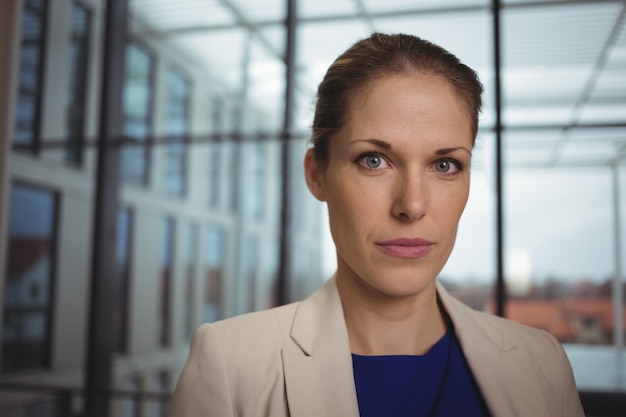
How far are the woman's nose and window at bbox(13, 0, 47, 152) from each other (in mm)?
5804

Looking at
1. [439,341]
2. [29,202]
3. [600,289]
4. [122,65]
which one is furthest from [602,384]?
[29,202]

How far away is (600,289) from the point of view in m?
5.79

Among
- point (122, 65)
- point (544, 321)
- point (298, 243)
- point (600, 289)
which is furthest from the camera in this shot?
point (298, 243)

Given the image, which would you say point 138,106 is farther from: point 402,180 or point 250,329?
point 402,180

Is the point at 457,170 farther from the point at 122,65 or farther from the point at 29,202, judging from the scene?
the point at 29,202

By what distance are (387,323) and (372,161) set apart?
0.31 metres

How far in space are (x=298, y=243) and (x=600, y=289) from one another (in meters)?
8.57

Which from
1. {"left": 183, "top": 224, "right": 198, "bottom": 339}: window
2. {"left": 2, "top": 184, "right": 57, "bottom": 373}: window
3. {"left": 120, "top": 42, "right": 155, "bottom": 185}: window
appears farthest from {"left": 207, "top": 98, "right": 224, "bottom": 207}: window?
{"left": 2, "top": 184, "right": 57, "bottom": 373}: window

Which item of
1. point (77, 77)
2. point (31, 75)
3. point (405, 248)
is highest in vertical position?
point (77, 77)

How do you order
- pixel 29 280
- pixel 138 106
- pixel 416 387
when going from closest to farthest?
pixel 416 387 → pixel 29 280 → pixel 138 106

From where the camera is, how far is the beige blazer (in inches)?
39.2

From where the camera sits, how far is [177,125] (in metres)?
11.5

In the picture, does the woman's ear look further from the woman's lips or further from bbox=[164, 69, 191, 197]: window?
bbox=[164, 69, 191, 197]: window

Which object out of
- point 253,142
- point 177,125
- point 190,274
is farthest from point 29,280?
point 177,125
